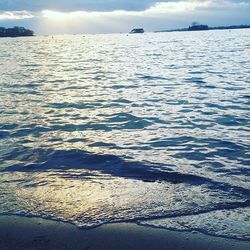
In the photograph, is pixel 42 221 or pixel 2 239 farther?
pixel 42 221

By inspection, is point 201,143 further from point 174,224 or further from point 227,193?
point 174,224

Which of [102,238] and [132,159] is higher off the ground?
[102,238]

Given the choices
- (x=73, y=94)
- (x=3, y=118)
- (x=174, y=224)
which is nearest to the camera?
(x=174, y=224)

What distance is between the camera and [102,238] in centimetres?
611

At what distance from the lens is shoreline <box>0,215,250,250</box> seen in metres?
5.81

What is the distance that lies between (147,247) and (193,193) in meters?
2.58

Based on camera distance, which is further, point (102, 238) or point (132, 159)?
point (132, 159)

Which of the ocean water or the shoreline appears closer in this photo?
the shoreline

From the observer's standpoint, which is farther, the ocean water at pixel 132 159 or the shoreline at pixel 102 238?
the ocean water at pixel 132 159

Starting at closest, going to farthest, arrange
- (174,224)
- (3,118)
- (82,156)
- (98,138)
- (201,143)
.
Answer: (174,224) → (82,156) → (201,143) → (98,138) → (3,118)

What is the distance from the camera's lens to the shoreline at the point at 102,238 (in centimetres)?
581

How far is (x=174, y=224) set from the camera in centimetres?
656

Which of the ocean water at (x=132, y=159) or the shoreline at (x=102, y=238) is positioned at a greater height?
the shoreline at (x=102, y=238)

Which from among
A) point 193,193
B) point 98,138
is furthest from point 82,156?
point 193,193
